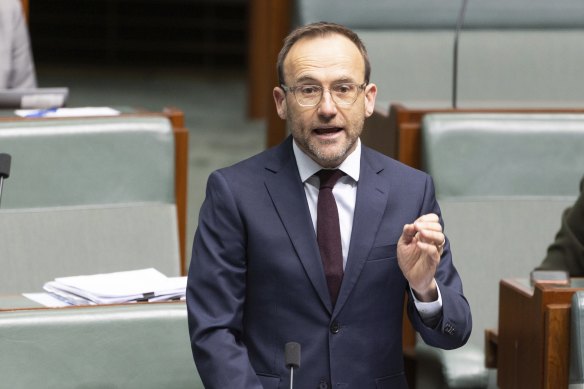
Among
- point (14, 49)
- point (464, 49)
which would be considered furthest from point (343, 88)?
point (464, 49)

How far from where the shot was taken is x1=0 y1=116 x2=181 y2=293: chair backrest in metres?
1.74

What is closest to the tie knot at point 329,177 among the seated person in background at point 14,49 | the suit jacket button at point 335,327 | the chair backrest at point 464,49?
the suit jacket button at point 335,327

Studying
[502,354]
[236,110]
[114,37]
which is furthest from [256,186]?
[114,37]

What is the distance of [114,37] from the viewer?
18.8 ft

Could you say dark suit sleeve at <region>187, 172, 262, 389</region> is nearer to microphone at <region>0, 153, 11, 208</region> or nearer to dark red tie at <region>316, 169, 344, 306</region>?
dark red tie at <region>316, 169, 344, 306</region>

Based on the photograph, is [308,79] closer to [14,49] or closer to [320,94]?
[320,94]

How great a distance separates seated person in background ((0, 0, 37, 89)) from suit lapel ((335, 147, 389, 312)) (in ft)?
4.24

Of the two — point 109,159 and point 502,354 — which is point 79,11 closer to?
point 109,159

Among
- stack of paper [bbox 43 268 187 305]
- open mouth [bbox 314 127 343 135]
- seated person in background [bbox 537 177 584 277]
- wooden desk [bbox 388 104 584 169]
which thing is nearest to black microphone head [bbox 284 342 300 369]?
open mouth [bbox 314 127 343 135]

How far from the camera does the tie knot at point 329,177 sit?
1.19 metres

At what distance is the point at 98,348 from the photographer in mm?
1275

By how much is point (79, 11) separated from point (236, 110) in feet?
4.51

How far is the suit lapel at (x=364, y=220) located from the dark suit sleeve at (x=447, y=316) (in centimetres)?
5

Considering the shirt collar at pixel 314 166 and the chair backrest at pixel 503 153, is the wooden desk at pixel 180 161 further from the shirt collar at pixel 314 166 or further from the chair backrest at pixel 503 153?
the shirt collar at pixel 314 166
